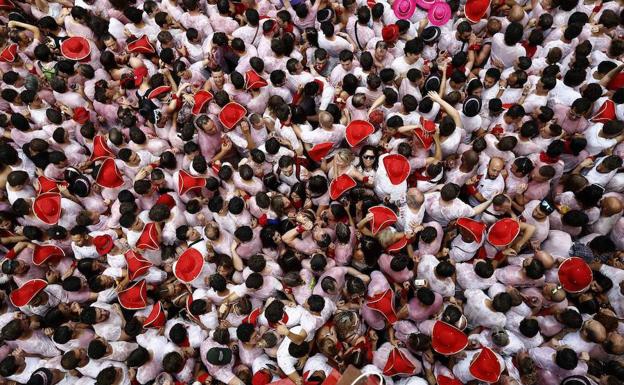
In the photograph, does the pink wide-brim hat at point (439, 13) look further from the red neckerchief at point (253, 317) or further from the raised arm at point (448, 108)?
the red neckerchief at point (253, 317)

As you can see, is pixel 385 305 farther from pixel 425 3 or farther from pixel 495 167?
pixel 425 3

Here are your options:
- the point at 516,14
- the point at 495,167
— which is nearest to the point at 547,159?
the point at 495,167

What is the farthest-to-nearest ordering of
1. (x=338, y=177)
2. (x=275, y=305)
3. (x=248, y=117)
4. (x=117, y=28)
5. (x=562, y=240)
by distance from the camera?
(x=117, y=28) < (x=248, y=117) < (x=338, y=177) < (x=562, y=240) < (x=275, y=305)

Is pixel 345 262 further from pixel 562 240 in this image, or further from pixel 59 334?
pixel 59 334

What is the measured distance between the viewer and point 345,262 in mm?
4285

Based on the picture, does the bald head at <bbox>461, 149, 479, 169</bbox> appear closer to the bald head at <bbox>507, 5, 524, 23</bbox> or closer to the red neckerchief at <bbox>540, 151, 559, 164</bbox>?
the red neckerchief at <bbox>540, 151, 559, 164</bbox>

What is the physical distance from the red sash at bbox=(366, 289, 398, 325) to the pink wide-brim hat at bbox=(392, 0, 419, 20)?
376 centimetres

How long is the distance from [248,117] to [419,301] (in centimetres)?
283

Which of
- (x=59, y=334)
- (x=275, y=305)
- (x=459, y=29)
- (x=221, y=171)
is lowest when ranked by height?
(x=59, y=334)

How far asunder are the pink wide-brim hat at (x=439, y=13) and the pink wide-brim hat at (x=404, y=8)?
0.25 m

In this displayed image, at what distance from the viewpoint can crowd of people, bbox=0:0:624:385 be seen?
3.82 m

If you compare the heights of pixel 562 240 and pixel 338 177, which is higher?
pixel 562 240

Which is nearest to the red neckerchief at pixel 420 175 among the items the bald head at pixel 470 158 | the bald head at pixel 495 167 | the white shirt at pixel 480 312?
A: the bald head at pixel 470 158

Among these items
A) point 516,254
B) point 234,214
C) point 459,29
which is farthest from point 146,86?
point 516,254
